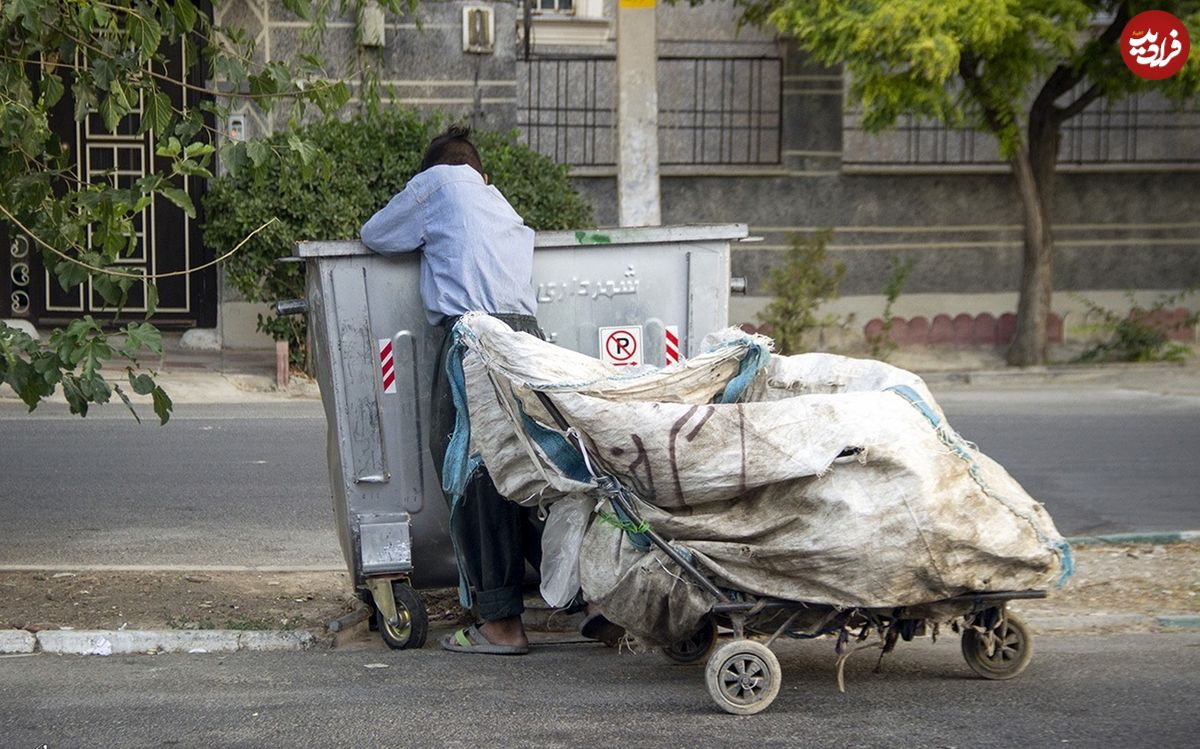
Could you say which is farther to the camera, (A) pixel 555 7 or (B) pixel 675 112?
(A) pixel 555 7

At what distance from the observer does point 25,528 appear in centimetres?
786

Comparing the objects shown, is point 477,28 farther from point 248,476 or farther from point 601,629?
point 601,629

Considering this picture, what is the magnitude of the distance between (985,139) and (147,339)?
13.5 m

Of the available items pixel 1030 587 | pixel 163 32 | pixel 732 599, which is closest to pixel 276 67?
pixel 163 32

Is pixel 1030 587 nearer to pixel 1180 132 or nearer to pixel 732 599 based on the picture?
pixel 732 599

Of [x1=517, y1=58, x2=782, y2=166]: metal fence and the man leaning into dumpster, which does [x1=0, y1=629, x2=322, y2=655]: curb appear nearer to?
the man leaning into dumpster

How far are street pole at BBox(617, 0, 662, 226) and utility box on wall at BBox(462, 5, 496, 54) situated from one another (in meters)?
3.00

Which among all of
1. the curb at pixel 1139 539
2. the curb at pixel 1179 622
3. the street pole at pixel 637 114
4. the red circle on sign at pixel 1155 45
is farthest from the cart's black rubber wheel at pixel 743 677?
the red circle on sign at pixel 1155 45

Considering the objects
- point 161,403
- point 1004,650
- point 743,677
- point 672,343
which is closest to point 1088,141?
point 672,343

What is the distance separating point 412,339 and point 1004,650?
236 centimetres

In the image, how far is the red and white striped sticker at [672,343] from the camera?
19.2ft

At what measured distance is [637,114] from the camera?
12680 millimetres

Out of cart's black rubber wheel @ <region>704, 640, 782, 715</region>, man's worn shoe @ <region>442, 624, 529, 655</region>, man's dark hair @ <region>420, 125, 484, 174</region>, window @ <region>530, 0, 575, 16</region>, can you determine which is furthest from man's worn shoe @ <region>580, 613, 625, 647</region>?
window @ <region>530, 0, 575, 16</region>

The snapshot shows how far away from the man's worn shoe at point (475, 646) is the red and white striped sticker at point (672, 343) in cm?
124
